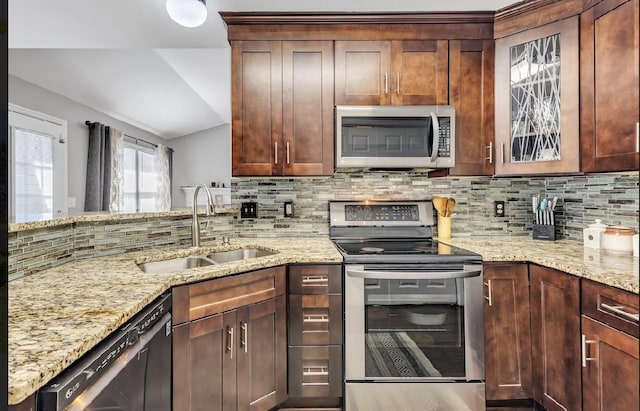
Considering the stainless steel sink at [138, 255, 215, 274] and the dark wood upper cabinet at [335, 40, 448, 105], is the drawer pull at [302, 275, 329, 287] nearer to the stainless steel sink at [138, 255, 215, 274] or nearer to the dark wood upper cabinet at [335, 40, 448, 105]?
the stainless steel sink at [138, 255, 215, 274]

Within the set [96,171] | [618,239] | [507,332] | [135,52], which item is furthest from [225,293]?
[96,171]

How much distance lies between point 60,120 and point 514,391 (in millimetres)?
4669

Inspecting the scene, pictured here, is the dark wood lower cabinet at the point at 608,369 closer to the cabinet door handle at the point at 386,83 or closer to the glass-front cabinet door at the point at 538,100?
the glass-front cabinet door at the point at 538,100

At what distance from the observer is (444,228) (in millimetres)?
2453

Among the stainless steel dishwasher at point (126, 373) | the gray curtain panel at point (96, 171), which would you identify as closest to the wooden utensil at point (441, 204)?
the stainless steel dishwasher at point (126, 373)

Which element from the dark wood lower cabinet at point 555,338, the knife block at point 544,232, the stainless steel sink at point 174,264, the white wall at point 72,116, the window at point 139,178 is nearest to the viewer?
the dark wood lower cabinet at point 555,338

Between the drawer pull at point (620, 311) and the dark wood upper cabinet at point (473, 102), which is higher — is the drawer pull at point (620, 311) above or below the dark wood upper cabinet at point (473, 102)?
below

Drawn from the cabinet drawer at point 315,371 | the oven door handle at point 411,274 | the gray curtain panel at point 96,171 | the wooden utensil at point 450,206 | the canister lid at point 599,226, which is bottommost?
the cabinet drawer at point 315,371

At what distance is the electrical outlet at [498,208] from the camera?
254 cm

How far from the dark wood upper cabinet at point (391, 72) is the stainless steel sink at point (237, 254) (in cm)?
106

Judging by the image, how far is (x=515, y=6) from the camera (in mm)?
2096

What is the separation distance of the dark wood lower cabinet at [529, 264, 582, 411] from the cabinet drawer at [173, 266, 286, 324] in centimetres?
128

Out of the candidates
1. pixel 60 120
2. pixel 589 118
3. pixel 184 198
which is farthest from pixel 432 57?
pixel 184 198

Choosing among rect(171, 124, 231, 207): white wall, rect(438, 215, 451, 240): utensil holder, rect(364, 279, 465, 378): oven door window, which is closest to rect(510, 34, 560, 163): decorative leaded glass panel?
rect(438, 215, 451, 240): utensil holder
